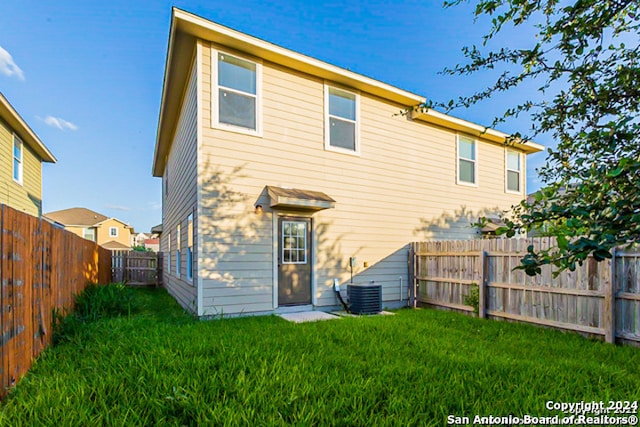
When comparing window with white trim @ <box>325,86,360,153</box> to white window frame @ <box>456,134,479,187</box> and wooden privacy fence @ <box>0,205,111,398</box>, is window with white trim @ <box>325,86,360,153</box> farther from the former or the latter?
wooden privacy fence @ <box>0,205,111,398</box>

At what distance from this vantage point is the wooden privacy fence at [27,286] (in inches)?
109

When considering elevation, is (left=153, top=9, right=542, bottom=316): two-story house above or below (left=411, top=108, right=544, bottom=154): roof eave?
below

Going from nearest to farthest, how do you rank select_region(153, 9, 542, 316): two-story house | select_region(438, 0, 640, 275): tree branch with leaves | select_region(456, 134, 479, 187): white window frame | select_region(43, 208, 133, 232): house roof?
select_region(438, 0, 640, 275): tree branch with leaves
select_region(153, 9, 542, 316): two-story house
select_region(456, 134, 479, 187): white window frame
select_region(43, 208, 133, 232): house roof

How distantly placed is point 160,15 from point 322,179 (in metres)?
6.24

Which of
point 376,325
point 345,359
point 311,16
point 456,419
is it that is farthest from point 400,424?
point 311,16

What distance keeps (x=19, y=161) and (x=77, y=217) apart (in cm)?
2361

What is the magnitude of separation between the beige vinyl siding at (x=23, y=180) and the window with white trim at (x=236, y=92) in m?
8.14

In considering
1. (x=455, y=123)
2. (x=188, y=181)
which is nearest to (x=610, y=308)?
(x=455, y=123)

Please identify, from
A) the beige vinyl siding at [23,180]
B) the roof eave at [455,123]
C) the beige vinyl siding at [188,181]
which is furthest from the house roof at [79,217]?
the roof eave at [455,123]

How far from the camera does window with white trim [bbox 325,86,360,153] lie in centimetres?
741

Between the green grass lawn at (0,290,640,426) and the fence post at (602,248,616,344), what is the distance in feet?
1.14

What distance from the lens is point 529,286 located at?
229 inches

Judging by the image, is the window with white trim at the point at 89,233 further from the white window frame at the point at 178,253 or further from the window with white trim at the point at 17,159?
the white window frame at the point at 178,253

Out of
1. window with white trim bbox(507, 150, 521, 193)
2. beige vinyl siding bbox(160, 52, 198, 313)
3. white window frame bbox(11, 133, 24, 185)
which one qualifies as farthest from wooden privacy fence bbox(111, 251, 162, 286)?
window with white trim bbox(507, 150, 521, 193)
